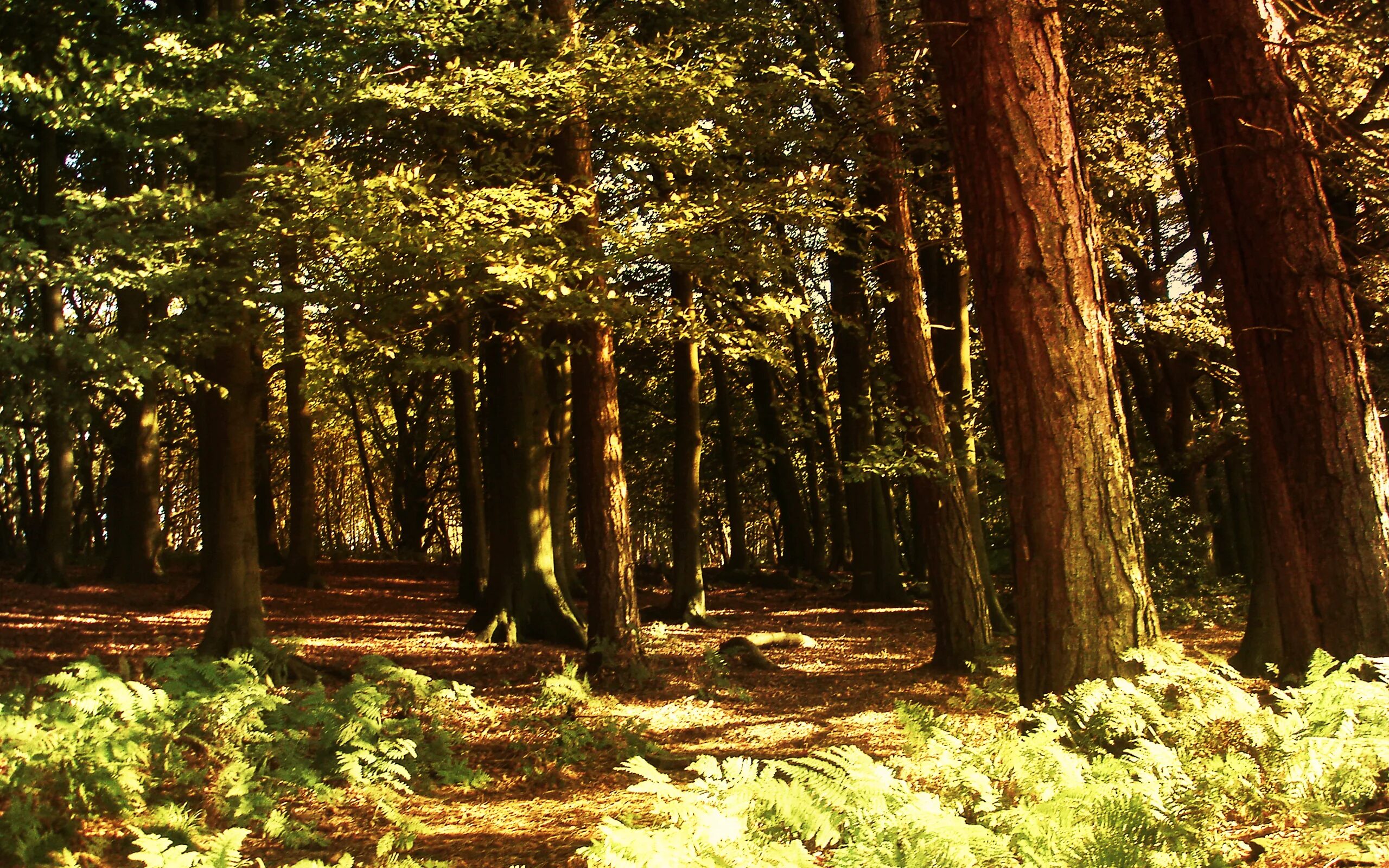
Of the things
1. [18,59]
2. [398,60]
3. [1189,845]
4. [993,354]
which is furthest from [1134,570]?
[18,59]

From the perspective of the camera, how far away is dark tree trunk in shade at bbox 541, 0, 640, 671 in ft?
37.2

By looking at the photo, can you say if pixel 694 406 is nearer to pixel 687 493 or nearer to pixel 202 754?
pixel 687 493

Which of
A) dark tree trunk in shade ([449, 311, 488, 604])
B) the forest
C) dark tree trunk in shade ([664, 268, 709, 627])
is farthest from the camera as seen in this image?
dark tree trunk in shade ([449, 311, 488, 604])

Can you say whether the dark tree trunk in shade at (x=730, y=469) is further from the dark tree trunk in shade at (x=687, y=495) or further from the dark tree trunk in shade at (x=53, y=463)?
the dark tree trunk in shade at (x=53, y=463)

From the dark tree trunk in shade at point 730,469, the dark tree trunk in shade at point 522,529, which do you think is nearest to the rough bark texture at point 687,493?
the dark tree trunk in shade at point 522,529

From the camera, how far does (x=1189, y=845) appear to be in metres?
3.66

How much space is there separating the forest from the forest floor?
86 millimetres

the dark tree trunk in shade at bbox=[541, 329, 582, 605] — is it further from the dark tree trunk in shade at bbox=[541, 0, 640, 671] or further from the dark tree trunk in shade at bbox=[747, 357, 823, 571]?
the dark tree trunk in shade at bbox=[747, 357, 823, 571]

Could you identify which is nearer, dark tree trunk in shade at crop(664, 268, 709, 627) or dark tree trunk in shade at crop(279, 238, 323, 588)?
dark tree trunk in shade at crop(664, 268, 709, 627)

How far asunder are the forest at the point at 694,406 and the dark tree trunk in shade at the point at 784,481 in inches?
191

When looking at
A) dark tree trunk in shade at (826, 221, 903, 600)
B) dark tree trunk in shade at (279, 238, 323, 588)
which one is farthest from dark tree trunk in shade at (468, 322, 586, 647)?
dark tree trunk in shade at (826, 221, 903, 600)

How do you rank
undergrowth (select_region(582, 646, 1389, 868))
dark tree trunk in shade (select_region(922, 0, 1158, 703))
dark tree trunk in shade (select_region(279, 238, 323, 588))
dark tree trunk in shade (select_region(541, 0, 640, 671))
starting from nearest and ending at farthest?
undergrowth (select_region(582, 646, 1389, 868)) < dark tree trunk in shade (select_region(922, 0, 1158, 703)) < dark tree trunk in shade (select_region(541, 0, 640, 671)) < dark tree trunk in shade (select_region(279, 238, 323, 588))

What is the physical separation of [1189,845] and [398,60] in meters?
10.2

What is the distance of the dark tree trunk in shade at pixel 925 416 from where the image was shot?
11.7 metres
